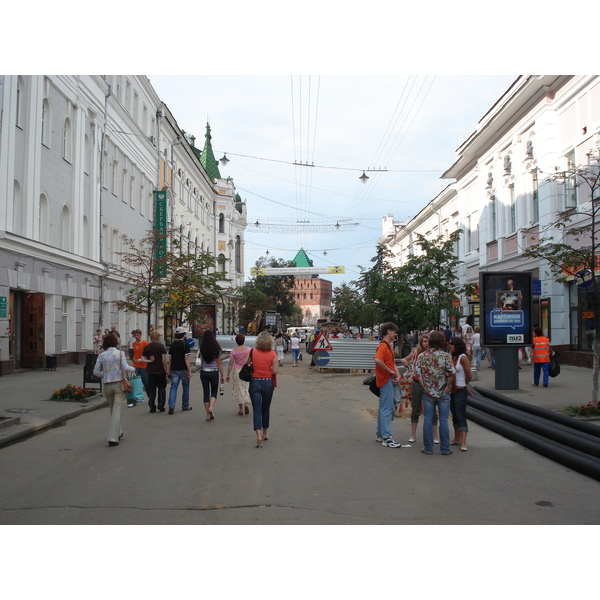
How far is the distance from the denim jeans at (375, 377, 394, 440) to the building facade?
799 cm

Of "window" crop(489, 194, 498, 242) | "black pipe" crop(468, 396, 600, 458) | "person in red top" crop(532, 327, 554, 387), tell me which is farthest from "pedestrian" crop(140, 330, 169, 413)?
"window" crop(489, 194, 498, 242)

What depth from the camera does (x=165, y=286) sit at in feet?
87.4

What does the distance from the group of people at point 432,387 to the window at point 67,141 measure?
19.5 m

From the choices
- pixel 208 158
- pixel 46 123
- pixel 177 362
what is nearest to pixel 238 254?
pixel 208 158

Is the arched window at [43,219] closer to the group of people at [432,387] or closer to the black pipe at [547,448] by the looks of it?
the group of people at [432,387]

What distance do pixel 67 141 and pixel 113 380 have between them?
59.6ft

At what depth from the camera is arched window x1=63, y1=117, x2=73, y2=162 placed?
24266 millimetres

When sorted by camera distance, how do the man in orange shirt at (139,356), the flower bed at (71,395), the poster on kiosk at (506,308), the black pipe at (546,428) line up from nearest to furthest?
the black pipe at (546,428), the man in orange shirt at (139,356), the flower bed at (71,395), the poster on kiosk at (506,308)

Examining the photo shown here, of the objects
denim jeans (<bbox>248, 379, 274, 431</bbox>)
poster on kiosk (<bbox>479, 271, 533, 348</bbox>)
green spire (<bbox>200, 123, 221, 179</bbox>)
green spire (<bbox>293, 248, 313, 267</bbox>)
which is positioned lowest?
denim jeans (<bbox>248, 379, 274, 431</bbox>)

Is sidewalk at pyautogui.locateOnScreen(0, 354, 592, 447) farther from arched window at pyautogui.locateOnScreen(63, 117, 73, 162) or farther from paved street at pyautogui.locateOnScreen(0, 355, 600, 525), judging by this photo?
arched window at pyautogui.locateOnScreen(63, 117, 73, 162)

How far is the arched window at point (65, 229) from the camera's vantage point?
80.1ft

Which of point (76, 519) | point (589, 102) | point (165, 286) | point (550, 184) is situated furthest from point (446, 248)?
point (76, 519)

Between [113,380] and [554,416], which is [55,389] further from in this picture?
[554,416]

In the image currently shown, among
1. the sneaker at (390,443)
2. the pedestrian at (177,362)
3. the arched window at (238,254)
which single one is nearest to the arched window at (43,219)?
the pedestrian at (177,362)
